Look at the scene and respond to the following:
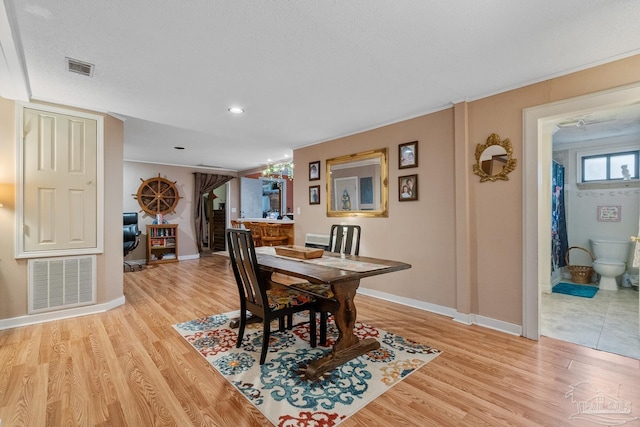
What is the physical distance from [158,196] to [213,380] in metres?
5.88

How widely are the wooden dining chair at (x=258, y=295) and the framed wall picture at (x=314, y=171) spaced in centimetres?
260

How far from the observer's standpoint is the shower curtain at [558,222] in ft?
14.2

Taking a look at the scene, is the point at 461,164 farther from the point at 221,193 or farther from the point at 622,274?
the point at 221,193

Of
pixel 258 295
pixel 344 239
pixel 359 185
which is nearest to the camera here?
pixel 258 295

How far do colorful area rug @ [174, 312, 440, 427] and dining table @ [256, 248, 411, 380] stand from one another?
7 cm

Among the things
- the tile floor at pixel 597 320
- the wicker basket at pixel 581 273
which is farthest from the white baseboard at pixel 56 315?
the wicker basket at pixel 581 273

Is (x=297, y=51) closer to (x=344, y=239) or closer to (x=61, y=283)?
(x=344, y=239)

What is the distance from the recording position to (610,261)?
417 cm

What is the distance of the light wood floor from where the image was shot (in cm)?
167

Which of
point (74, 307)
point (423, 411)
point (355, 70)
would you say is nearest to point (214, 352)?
point (423, 411)

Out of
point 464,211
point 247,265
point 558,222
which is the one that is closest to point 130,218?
point 247,265

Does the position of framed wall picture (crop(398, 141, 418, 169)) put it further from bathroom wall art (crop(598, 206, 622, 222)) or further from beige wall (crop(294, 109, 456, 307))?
bathroom wall art (crop(598, 206, 622, 222))

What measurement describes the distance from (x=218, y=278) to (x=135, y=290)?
1.24 meters

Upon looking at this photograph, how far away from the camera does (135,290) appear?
14.2 feet
